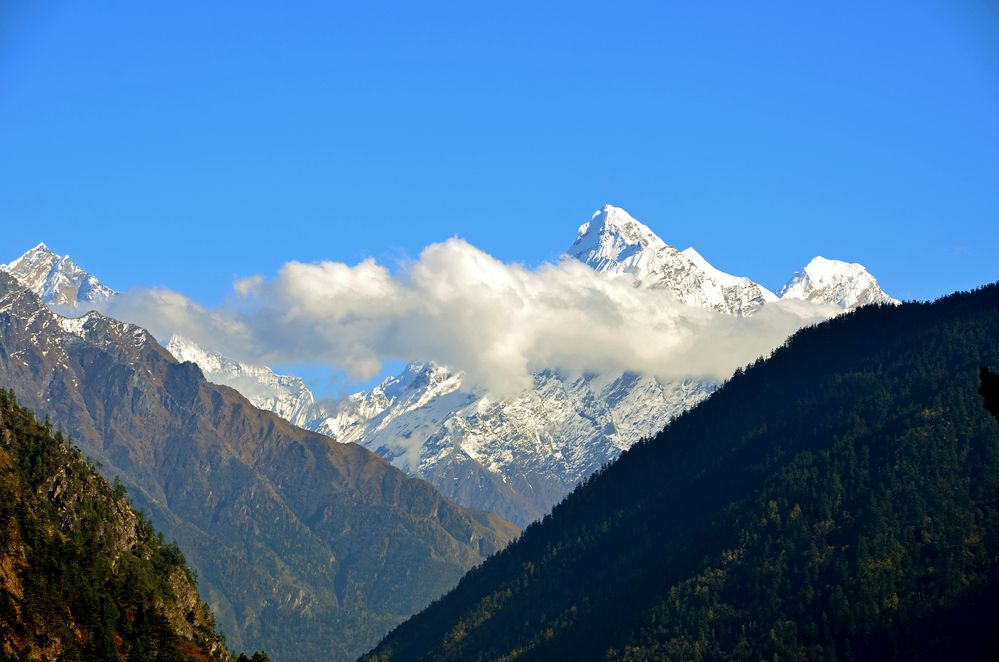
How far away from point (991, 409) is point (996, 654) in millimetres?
18253

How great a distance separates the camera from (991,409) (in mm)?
112438

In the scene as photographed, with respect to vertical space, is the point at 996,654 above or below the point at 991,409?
below

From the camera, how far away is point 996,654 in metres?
111
